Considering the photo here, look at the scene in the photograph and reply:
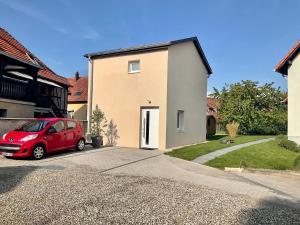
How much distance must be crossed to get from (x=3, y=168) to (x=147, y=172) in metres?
4.91

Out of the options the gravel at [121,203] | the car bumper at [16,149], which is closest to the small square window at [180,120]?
the car bumper at [16,149]

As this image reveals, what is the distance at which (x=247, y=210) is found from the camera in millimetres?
5680

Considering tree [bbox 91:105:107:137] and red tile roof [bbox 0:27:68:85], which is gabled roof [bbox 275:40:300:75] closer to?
tree [bbox 91:105:107:137]

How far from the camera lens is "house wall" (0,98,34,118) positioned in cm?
1602

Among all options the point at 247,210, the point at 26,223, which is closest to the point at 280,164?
the point at 247,210

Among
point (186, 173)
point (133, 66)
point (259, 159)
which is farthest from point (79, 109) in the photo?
point (186, 173)

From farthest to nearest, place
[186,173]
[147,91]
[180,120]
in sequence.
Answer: [180,120], [147,91], [186,173]

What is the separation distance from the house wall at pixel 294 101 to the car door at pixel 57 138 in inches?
488

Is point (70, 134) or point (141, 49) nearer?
point (70, 134)

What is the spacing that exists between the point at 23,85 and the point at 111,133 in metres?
6.80

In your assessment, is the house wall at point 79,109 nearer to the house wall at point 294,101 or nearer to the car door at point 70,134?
the car door at point 70,134

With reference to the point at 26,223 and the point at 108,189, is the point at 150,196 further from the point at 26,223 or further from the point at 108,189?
the point at 26,223

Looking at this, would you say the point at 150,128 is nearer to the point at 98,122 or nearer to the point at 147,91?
the point at 147,91

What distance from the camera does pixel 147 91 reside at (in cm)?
1638
